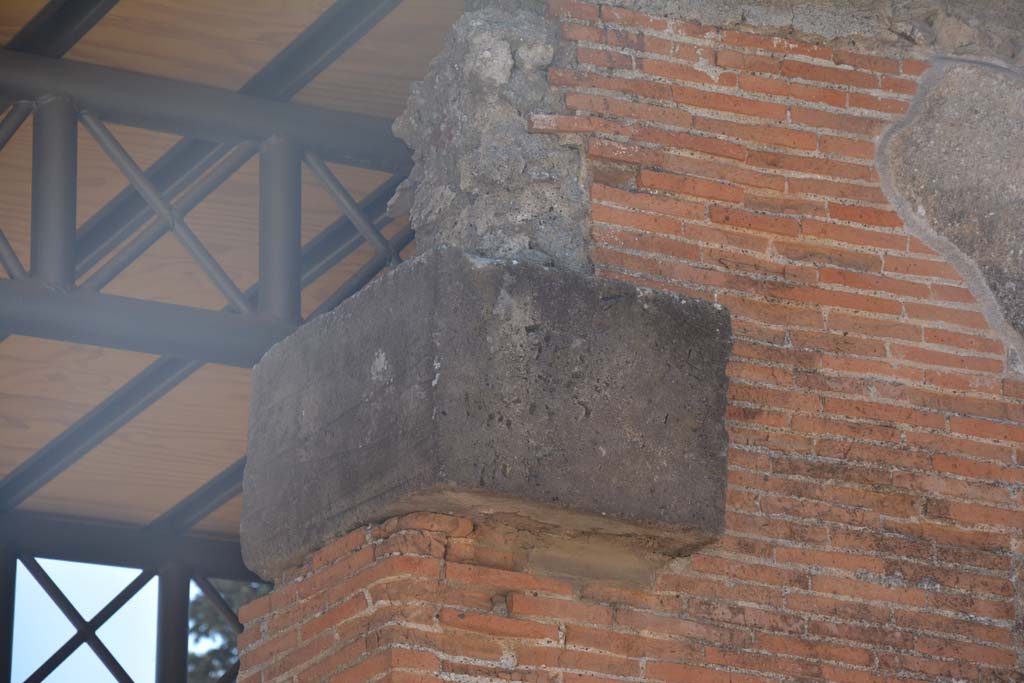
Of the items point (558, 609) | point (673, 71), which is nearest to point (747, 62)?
point (673, 71)

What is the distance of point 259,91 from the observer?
18.6 ft

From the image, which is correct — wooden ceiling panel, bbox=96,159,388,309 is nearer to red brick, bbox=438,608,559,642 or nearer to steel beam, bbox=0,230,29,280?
steel beam, bbox=0,230,29,280

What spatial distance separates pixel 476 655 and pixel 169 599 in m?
4.68

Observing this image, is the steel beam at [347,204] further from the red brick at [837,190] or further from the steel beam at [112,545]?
the steel beam at [112,545]

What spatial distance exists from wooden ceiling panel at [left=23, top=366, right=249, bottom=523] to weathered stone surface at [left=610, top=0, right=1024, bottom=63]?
10.6 ft

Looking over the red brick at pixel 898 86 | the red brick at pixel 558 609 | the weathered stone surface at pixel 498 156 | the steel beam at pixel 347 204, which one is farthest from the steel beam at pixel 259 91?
the red brick at pixel 558 609

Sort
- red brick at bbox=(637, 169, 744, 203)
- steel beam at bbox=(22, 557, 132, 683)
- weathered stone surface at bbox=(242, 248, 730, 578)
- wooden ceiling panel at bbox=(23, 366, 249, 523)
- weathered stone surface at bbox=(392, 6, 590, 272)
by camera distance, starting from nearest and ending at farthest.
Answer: weathered stone surface at bbox=(242, 248, 730, 578)
weathered stone surface at bbox=(392, 6, 590, 272)
red brick at bbox=(637, 169, 744, 203)
wooden ceiling panel at bbox=(23, 366, 249, 523)
steel beam at bbox=(22, 557, 132, 683)

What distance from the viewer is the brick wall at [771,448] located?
360cm

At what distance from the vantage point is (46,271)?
5195 millimetres

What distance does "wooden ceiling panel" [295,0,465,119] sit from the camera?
17.7 ft

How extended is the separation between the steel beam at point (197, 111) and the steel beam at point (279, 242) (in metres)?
0.17

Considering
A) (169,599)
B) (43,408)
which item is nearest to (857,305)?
(43,408)

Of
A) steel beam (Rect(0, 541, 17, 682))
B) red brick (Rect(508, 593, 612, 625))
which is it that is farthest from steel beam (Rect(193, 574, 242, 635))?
red brick (Rect(508, 593, 612, 625))

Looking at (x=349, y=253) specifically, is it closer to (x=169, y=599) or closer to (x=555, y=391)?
(x=169, y=599)
